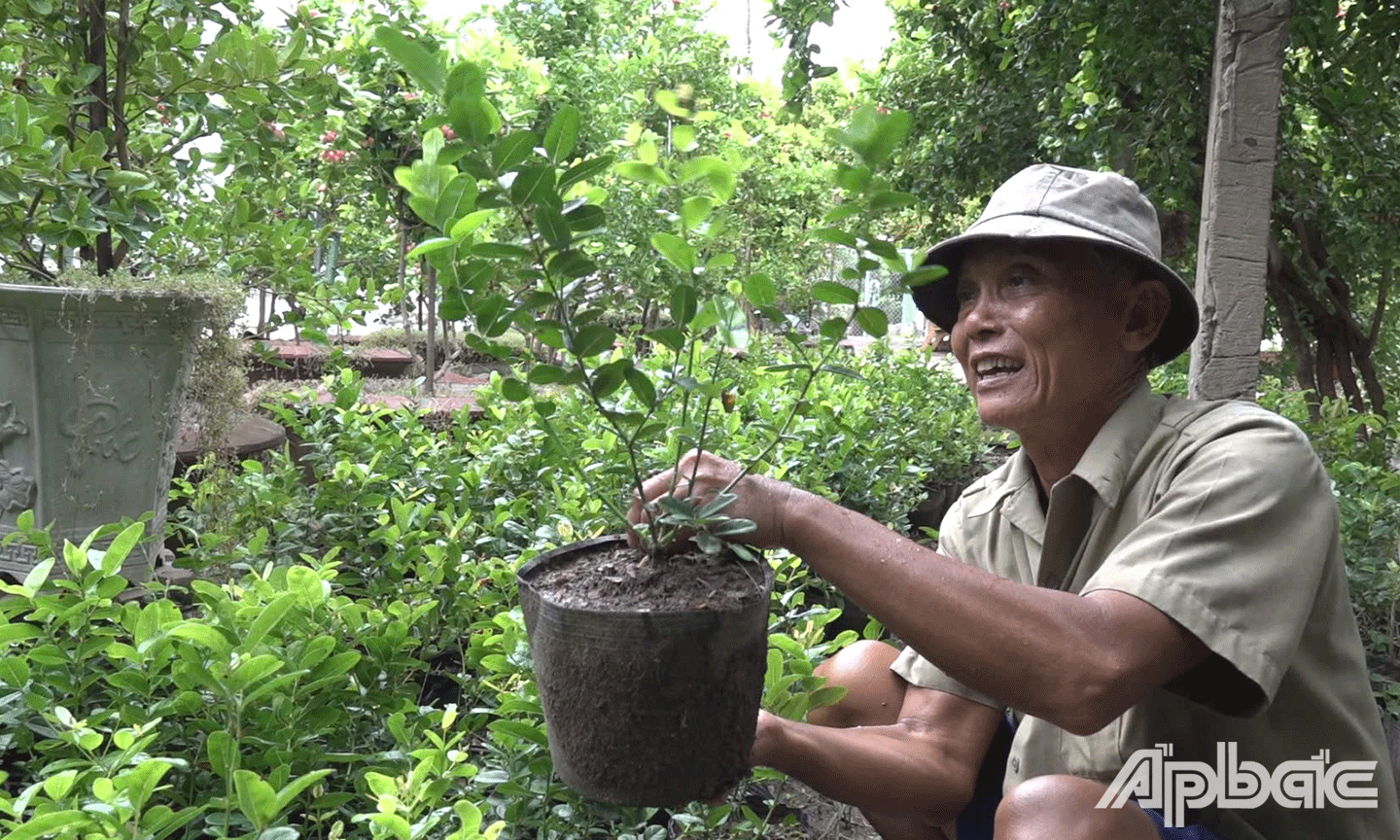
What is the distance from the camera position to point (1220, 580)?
4.40ft

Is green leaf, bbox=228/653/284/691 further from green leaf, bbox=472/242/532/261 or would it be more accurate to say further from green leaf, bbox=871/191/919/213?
green leaf, bbox=871/191/919/213

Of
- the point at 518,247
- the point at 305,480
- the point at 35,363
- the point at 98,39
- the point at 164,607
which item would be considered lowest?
the point at 305,480

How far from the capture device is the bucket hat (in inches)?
60.3

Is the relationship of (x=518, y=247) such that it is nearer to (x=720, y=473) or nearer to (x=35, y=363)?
(x=720, y=473)

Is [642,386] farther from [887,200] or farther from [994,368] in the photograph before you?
[994,368]

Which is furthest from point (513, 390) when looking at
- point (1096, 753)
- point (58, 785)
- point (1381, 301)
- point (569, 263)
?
point (1381, 301)

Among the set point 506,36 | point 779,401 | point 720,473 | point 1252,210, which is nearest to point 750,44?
point 506,36

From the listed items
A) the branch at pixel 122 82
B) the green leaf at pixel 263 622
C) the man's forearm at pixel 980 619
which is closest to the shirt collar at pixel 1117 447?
the man's forearm at pixel 980 619

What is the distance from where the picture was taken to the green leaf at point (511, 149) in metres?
1.10

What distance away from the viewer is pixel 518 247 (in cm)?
119

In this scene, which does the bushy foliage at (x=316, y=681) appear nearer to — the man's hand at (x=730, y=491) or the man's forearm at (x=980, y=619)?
the man's hand at (x=730, y=491)

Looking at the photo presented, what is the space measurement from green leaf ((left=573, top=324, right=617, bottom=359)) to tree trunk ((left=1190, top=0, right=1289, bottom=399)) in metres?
1.77

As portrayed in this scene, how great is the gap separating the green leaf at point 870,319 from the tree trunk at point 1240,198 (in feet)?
4.77

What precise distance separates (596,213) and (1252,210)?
1.92 m
